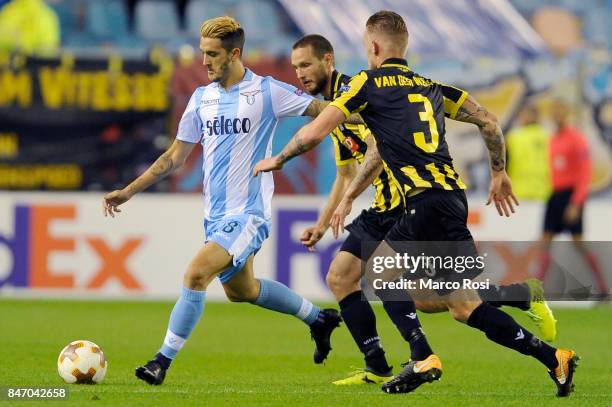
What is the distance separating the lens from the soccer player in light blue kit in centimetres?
772

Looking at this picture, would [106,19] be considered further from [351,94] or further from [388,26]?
[351,94]

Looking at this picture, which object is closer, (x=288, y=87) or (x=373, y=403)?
(x=373, y=403)

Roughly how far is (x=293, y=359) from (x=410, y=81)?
3089 millimetres

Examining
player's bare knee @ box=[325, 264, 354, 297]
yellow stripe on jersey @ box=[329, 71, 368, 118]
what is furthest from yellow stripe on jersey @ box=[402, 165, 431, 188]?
player's bare knee @ box=[325, 264, 354, 297]

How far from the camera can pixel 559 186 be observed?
1514 centimetres

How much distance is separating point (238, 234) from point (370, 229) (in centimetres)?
78

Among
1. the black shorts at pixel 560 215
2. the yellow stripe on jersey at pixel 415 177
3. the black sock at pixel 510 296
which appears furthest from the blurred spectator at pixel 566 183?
the yellow stripe on jersey at pixel 415 177

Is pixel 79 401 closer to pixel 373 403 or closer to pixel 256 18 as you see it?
pixel 373 403

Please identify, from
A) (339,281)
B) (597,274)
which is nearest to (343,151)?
(339,281)

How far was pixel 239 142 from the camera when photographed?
796 cm

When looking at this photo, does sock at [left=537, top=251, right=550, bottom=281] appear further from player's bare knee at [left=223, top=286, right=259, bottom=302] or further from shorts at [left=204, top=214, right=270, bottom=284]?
shorts at [left=204, top=214, right=270, bottom=284]

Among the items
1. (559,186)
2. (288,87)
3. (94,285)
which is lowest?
(94,285)

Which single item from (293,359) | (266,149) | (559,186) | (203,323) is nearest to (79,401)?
(266,149)

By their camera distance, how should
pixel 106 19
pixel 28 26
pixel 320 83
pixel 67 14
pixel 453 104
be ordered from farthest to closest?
pixel 67 14
pixel 106 19
pixel 28 26
pixel 320 83
pixel 453 104
